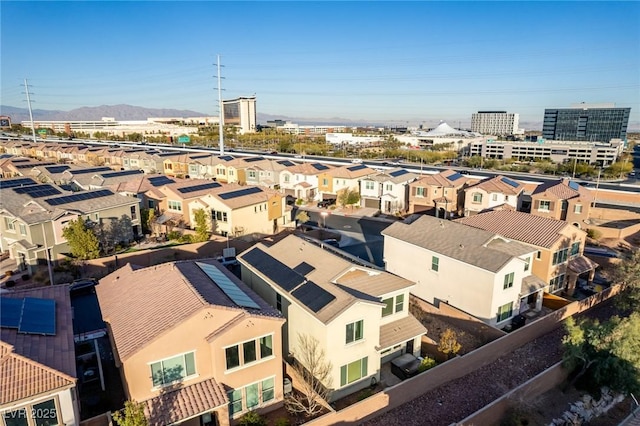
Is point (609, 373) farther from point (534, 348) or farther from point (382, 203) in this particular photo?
point (382, 203)

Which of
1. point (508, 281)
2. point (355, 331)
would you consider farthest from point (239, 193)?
point (508, 281)

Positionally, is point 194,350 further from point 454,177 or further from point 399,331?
point 454,177

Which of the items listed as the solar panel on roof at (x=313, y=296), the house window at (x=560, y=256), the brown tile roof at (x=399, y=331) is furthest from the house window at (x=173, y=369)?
the house window at (x=560, y=256)

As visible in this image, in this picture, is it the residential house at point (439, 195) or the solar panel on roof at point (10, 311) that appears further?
the residential house at point (439, 195)

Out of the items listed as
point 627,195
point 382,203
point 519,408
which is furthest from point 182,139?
point 519,408

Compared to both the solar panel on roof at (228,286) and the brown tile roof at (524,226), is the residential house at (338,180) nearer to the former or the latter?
the brown tile roof at (524,226)

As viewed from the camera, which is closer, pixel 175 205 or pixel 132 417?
pixel 132 417
